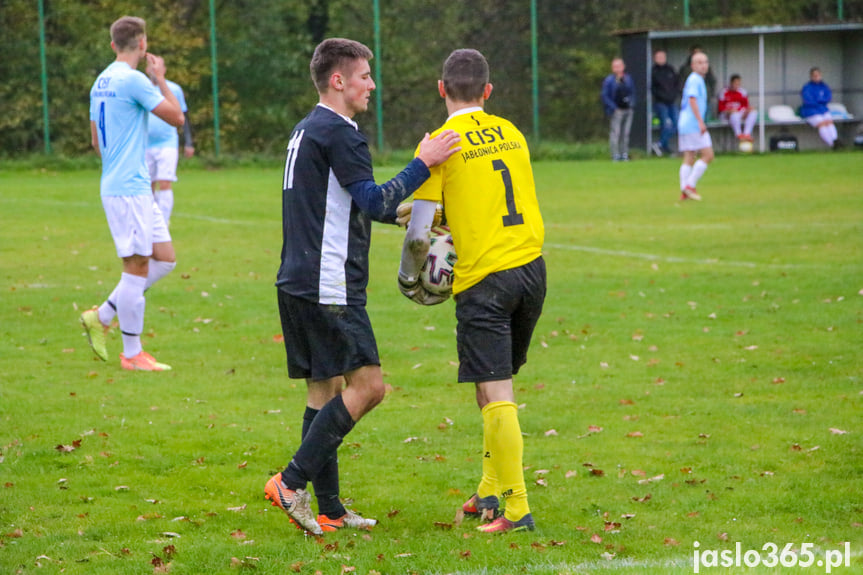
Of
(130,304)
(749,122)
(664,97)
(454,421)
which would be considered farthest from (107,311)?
(749,122)

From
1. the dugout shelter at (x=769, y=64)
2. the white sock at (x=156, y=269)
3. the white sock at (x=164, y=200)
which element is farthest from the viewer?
the dugout shelter at (x=769, y=64)

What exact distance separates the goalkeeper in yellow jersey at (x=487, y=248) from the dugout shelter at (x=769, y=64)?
24798 mm

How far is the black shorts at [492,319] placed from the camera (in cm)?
507

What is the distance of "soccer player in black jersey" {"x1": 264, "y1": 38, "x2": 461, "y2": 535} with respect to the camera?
4.85m

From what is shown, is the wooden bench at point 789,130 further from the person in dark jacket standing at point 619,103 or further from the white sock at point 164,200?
the white sock at point 164,200

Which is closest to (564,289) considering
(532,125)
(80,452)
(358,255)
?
(80,452)

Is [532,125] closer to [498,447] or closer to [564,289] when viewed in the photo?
[564,289]

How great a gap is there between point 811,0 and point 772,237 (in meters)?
22.5

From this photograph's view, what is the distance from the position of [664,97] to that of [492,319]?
24403 mm

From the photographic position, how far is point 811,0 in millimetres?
34688

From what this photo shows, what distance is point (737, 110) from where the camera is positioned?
29.2 m

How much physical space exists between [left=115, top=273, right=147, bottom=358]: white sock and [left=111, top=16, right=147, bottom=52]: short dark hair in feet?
5.37

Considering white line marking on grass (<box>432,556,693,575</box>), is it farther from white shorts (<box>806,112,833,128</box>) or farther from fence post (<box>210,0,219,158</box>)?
white shorts (<box>806,112,833,128</box>)

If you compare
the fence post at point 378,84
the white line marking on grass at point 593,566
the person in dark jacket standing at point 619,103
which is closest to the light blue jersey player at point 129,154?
the white line marking on grass at point 593,566
